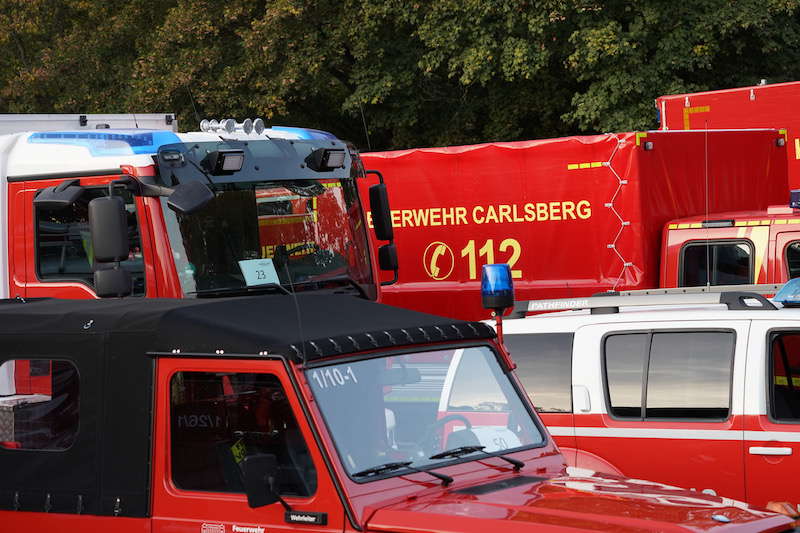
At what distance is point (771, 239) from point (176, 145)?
5.19 metres

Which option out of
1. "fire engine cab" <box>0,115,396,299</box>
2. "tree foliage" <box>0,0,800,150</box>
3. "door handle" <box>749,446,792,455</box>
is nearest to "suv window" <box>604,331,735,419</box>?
"door handle" <box>749,446,792,455</box>

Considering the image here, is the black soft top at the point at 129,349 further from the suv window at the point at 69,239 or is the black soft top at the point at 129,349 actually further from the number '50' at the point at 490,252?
the number '50' at the point at 490,252

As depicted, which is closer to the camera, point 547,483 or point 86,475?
point 547,483

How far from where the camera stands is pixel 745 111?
1576cm

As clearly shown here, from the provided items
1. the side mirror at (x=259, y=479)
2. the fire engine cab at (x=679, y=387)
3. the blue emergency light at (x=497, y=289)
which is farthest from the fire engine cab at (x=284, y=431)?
the fire engine cab at (x=679, y=387)

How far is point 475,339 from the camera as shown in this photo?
18.4 ft

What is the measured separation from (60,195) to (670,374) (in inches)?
197

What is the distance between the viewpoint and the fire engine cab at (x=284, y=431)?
186 inches

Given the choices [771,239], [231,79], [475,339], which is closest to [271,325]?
[475,339]

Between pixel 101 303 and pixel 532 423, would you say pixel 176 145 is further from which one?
pixel 532 423

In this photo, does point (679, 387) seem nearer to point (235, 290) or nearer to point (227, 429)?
point (227, 429)

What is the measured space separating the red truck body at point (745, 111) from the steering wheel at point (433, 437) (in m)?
11.0

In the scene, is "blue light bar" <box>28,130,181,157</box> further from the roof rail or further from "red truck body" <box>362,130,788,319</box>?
"red truck body" <box>362,130,788,319</box>

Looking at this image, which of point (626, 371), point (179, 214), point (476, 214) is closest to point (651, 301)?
point (626, 371)
